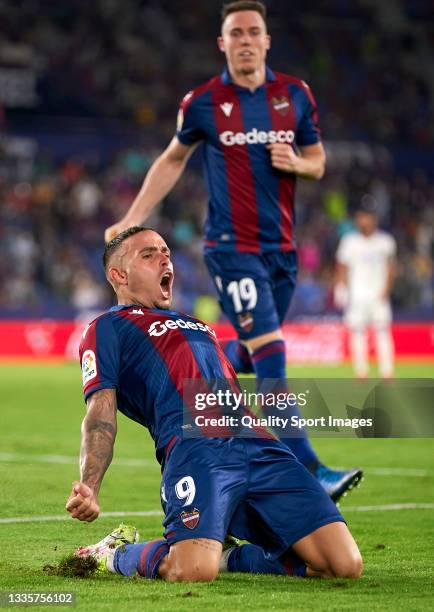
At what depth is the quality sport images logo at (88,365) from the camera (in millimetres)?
5004

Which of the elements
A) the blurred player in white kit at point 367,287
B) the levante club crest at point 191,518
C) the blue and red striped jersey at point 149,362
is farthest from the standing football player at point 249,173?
the blurred player in white kit at point 367,287

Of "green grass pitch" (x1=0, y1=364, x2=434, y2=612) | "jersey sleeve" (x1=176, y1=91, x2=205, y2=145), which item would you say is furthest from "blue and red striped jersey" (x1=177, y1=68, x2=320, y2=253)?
"green grass pitch" (x1=0, y1=364, x2=434, y2=612)

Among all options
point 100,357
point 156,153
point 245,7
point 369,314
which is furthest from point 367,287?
point 100,357

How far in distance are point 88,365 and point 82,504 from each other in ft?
2.45

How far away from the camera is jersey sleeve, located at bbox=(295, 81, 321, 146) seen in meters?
7.91

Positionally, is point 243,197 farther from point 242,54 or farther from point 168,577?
point 168,577

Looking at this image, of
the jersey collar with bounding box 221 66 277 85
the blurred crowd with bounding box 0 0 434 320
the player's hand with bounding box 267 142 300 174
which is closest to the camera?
the player's hand with bounding box 267 142 300 174

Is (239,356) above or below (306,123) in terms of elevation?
below

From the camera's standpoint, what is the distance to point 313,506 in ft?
16.7

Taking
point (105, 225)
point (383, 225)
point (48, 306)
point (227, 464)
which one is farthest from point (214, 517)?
point (383, 225)

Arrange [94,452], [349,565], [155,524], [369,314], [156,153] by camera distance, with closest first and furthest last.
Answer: [94,452] < [349,565] < [155,524] < [369,314] < [156,153]

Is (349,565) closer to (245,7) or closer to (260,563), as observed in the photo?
(260,563)

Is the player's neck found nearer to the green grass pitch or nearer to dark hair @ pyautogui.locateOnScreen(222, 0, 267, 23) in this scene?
dark hair @ pyautogui.locateOnScreen(222, 0, 267, 23)

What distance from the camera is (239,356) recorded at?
7.87 m
